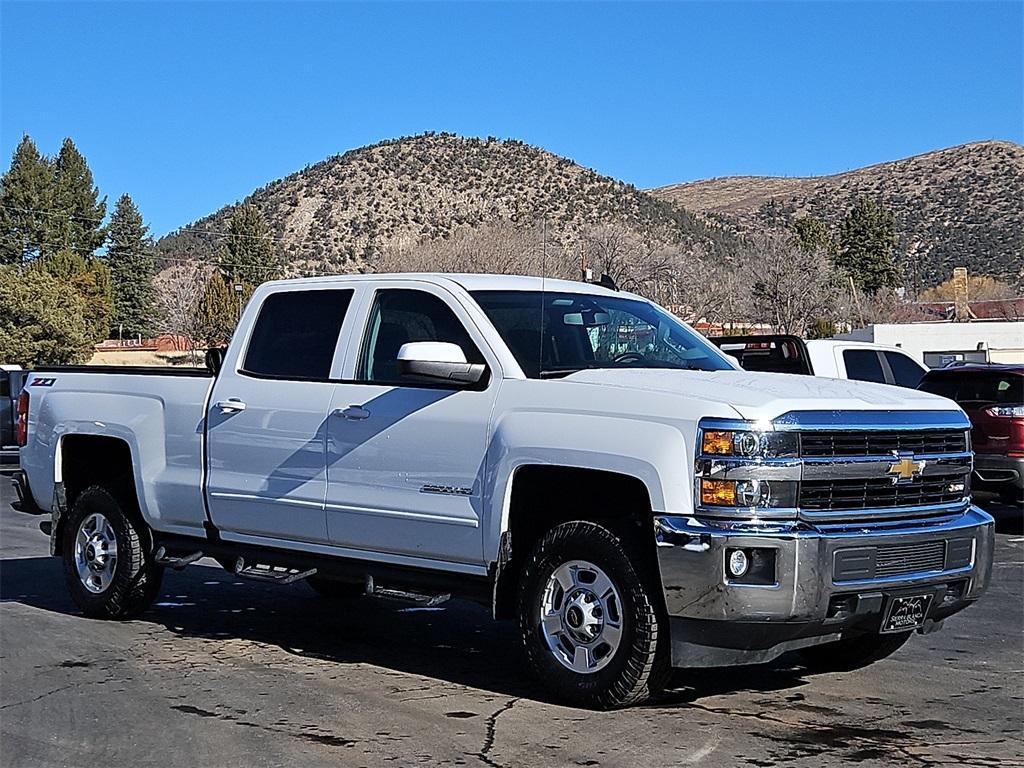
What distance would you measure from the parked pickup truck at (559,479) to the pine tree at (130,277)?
7812 cm

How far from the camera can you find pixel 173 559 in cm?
867

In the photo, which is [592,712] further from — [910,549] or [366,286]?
[366,286]

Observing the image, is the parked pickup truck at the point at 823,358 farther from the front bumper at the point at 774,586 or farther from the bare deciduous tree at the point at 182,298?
the bare deciduous tree at the point at 182,298

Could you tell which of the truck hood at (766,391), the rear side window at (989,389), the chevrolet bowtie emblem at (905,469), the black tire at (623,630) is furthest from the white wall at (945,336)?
the black tire at (623,630)

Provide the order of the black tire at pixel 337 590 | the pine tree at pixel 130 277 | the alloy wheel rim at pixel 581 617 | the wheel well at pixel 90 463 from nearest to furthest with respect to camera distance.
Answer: the alloy wheel rim at pixel 581 617, the wheel well at pixel 90 463, the black tire at pixel 337 590, the pine tree at pixel 130 277

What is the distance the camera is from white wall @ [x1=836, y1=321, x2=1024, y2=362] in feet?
160

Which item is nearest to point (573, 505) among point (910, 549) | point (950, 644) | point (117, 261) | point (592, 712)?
point (592, 712)

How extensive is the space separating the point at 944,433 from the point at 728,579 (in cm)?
153

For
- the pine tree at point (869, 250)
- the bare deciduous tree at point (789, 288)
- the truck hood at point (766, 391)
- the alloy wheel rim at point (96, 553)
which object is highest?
the pine tree at point (869, 250)

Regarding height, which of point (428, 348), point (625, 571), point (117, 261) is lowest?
point (625, 571)

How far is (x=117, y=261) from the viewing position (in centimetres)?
8650

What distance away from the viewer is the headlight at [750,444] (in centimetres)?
598

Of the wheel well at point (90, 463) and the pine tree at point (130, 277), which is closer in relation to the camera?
the wheel well at point (90, 463)

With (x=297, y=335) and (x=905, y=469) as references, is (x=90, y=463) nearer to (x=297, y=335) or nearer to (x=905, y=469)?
(x=297, y=335)
